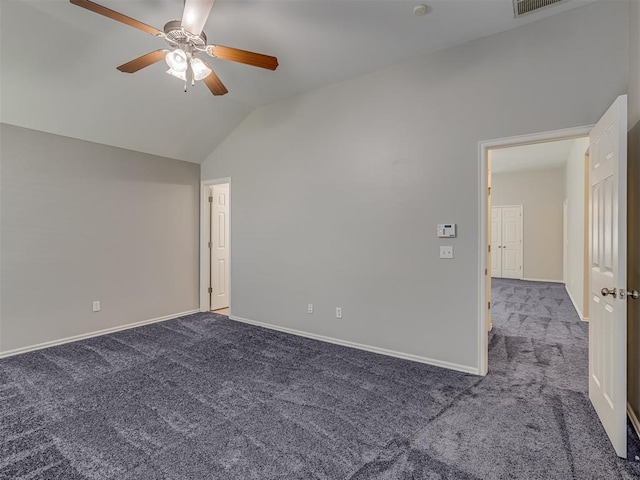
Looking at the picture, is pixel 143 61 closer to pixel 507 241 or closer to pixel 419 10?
pixel 419 10

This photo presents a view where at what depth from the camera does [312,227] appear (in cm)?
405

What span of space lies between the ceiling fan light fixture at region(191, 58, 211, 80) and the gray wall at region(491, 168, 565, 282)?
9.01 m

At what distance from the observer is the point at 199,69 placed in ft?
7.96

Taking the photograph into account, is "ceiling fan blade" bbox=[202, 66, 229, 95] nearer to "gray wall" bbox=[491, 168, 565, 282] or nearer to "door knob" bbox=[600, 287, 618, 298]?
"door knob" bbox=[600, 287, 618, 298]

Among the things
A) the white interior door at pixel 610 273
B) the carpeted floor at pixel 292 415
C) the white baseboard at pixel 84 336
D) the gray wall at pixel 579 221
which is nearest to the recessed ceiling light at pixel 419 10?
the white interior door at pixel 610 273

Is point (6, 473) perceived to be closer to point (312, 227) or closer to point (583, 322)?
point (312, 227)

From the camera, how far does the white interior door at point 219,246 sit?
5500mm

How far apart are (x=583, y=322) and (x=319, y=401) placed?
4.32 metres

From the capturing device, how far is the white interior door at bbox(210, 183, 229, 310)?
550 cm

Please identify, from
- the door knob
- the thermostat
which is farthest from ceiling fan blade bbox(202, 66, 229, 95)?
the door knob

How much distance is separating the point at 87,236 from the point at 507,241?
956 cm

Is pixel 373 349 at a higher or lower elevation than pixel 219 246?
lower

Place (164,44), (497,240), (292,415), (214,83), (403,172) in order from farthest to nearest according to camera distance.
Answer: (497,240), (403,172), (164,44), (214,83), (292,415)

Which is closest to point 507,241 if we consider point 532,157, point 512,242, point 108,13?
point 512,242
